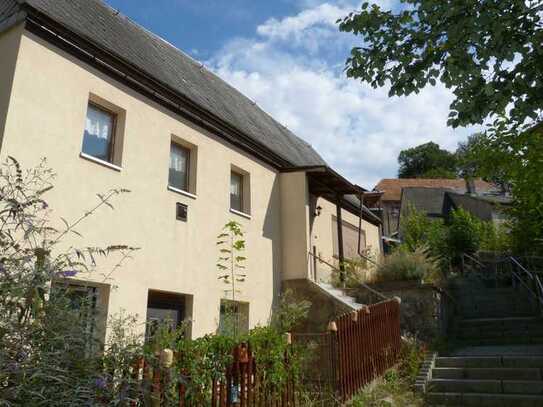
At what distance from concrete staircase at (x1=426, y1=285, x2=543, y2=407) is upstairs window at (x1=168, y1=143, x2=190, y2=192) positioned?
5868mm

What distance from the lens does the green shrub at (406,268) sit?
11.7 metres

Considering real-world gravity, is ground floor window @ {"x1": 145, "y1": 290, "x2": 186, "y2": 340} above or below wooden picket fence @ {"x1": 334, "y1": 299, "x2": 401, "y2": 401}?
above

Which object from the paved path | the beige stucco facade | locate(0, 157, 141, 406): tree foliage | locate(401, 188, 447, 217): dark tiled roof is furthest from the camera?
locate(401, 188, 447, 217): dark tiled roof

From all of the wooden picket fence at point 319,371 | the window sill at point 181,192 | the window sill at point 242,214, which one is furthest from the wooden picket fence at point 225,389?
the window sill at point 242,214

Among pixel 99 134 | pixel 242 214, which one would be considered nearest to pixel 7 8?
pixel 99 134

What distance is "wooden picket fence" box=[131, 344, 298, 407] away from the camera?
145 inches

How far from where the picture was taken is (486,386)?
7.32 metres

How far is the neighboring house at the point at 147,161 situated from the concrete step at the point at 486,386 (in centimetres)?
426

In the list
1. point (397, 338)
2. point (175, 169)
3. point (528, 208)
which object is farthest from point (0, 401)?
point (528, 208)

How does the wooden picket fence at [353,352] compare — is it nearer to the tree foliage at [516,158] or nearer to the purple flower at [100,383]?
the purple flower at [100,383]

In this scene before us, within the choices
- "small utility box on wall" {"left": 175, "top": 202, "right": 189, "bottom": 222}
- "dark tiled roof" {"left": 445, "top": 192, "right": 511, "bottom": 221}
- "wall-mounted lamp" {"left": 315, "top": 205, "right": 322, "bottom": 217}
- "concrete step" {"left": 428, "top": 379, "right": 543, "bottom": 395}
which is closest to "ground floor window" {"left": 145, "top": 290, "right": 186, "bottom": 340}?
"small utility box on wall" {"left": 175, "top": 202, "right": 189, "bottom": 222}

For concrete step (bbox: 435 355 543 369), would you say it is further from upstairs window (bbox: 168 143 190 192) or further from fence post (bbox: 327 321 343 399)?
upstairs window (bbox: 168 143 190 192)

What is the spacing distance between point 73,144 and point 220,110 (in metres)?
5.40

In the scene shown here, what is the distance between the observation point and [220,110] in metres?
12.0
